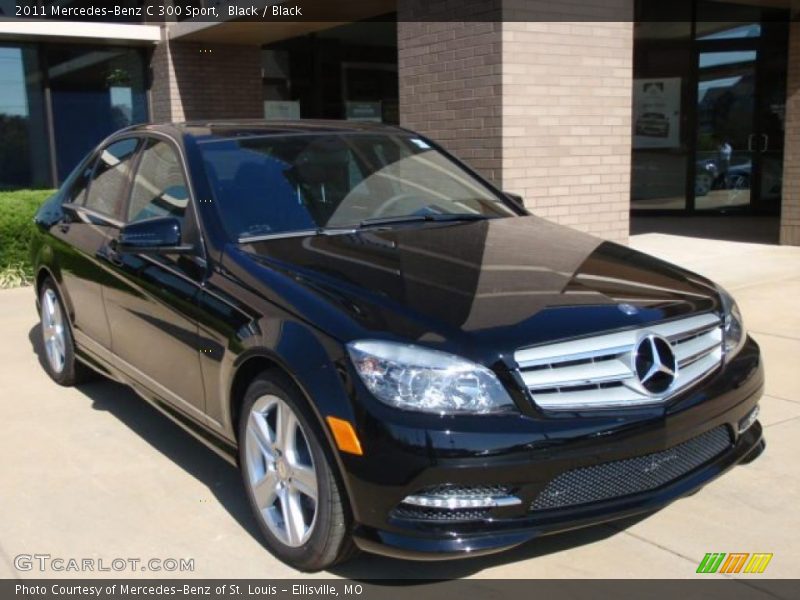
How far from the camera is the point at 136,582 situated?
3.23 m

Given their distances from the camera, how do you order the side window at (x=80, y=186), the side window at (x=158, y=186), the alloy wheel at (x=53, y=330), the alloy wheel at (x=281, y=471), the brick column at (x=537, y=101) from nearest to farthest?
the alloy wheel at (x=281, y=471) < the side window at (x=158, y=186) < the side window at (x=80, y=186) < the alloy wheel at (x=53, y=330) < the brick column at (x=537, y=101)

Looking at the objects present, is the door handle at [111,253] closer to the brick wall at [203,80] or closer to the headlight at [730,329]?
the headlight at [730,329]

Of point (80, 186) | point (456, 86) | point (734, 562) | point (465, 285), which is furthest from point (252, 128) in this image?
point (456, 86)

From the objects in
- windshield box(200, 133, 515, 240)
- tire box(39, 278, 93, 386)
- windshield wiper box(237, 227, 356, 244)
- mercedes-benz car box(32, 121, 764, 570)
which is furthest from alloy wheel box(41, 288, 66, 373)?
windshield wiper box(237, 227, 356, 244)

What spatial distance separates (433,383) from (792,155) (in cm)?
909

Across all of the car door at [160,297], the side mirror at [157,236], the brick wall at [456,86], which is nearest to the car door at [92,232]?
the car door at [160,297]

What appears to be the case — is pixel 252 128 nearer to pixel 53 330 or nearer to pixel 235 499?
pixel 235 499

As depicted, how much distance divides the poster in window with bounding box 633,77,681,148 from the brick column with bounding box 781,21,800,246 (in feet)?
12.9

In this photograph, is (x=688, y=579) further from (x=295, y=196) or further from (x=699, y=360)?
(x=295, y=196)

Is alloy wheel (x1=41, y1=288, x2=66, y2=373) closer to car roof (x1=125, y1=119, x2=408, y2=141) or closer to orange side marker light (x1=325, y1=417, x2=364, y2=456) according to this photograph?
car roof (x1=125, y1=119, x2=408, y2=141)

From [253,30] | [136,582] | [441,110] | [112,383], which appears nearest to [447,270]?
[136,582]

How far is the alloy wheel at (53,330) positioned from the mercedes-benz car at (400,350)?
1165mm

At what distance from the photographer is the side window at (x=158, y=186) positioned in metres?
4.07

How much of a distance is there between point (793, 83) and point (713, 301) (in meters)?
8.11
